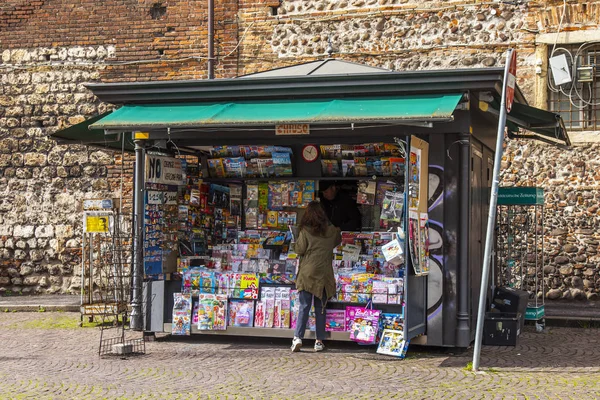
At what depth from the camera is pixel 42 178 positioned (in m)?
18.3

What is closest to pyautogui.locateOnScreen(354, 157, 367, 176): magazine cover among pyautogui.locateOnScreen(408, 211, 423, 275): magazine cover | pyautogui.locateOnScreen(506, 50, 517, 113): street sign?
pyautogui.locateOnScreen(408, 211, 423, 275): magazine cover

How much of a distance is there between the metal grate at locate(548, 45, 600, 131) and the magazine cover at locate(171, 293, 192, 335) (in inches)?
326

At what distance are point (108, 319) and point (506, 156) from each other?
301 inches

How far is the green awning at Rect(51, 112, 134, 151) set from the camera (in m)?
12.1

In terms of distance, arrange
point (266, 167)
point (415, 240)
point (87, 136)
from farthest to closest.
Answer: point (87, 136), point (266, 167), point (415, 240)

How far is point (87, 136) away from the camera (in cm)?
1243

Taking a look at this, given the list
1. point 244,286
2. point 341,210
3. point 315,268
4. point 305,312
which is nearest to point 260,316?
point 244,286

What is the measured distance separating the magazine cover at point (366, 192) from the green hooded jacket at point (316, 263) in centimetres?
129

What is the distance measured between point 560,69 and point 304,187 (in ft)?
Result: 20.6

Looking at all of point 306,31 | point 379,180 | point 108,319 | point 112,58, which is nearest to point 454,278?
point 379,180

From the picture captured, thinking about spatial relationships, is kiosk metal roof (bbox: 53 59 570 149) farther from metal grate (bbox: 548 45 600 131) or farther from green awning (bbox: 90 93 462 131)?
metal grate (bbox: 548 45 600 131)

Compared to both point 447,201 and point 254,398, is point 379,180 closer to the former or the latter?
point 447,201

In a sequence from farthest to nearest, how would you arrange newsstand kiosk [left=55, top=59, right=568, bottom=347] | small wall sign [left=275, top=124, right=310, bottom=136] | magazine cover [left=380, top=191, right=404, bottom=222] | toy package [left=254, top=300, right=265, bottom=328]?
1. magazine cover [left=380, top=191, right=404, bottom=222]
2. toy package [left=254, top=300, right=265, bottom=328]
3. small wall sign [left=275, top=124, right=310, bottom=136]
4. newsstand kiosk [left=55, top=59, right=568, bottom=347]

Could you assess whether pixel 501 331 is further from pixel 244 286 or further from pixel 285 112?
pixel 285 112
